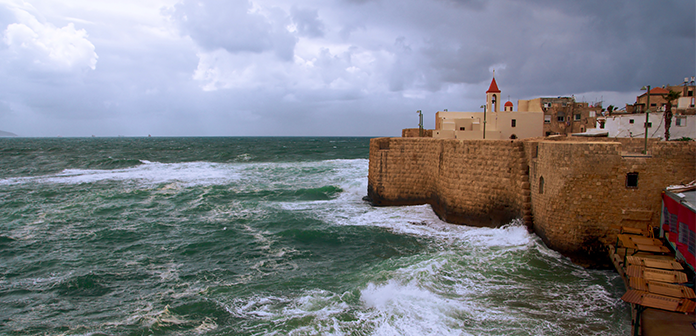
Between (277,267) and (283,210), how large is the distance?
331 inches

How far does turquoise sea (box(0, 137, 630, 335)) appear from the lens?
884 cm

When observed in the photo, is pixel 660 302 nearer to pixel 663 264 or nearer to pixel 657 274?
pixel 657 274

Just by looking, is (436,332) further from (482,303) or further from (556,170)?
(556,170)

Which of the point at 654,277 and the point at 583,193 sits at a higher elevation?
the point at 583,193

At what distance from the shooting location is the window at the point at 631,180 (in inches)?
458

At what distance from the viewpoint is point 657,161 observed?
11.5 meters

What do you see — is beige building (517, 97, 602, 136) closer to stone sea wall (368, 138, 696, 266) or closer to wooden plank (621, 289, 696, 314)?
stone sea wall (368, 138, 696, 266)

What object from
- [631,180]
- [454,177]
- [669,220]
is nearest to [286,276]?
[454,177]

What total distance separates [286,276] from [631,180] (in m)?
11.1

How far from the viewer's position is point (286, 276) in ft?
38.7

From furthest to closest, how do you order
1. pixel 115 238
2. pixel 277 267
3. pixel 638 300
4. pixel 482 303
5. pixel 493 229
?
pixel 115 238
pixel 493 229
pixel 277 267
pixel 482 303
pixel 638 300

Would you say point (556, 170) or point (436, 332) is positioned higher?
point (556, 170)

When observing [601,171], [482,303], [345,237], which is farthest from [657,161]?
[345,237]

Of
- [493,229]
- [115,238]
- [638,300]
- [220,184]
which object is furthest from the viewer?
[220,184]
